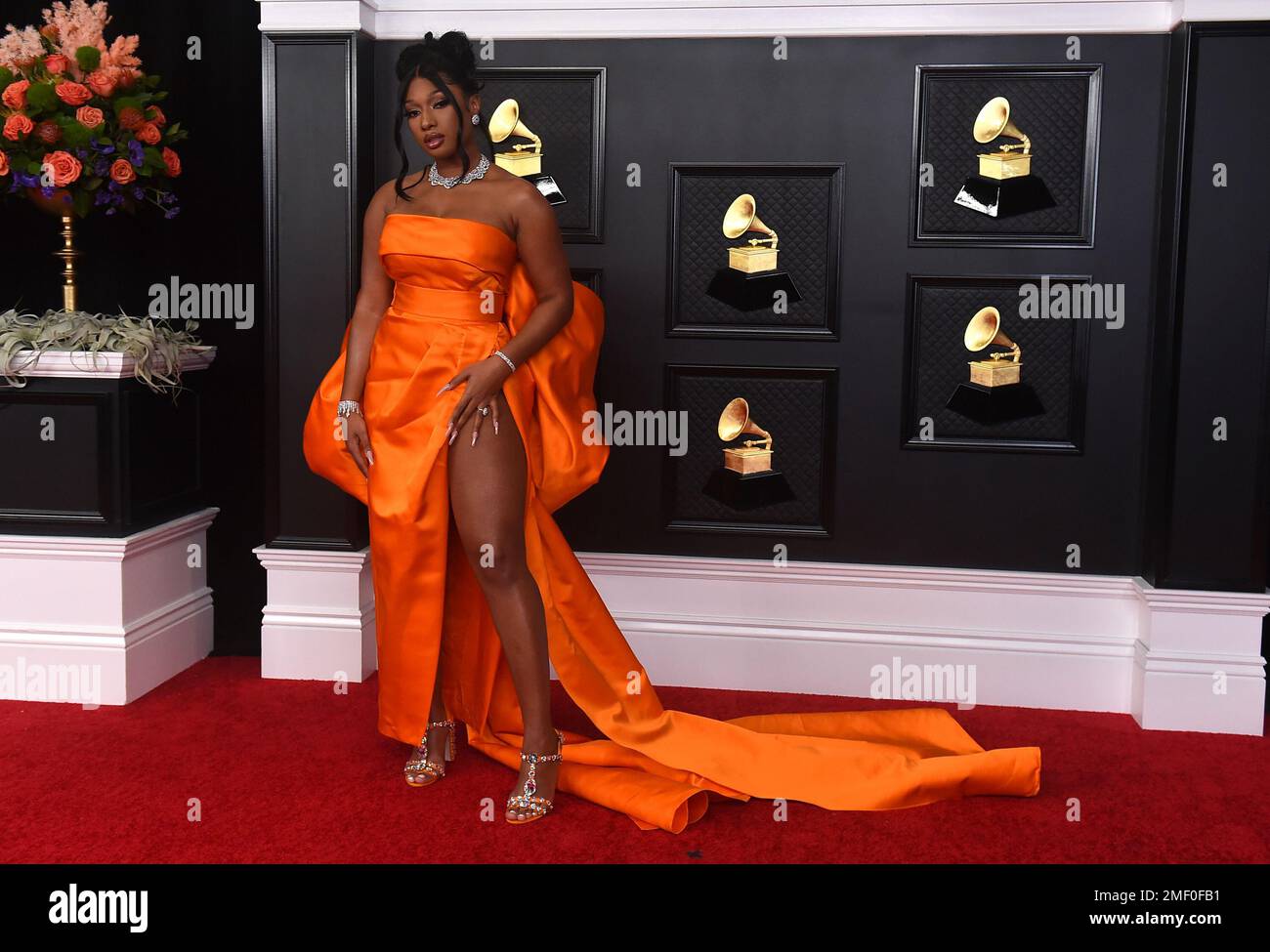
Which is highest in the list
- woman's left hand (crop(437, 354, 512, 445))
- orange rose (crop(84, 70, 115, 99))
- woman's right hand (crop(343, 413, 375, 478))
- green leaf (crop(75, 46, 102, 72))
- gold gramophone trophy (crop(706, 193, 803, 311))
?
green leaf (crop(75, 46, 102, 72))

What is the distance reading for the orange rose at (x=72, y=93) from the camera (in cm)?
351

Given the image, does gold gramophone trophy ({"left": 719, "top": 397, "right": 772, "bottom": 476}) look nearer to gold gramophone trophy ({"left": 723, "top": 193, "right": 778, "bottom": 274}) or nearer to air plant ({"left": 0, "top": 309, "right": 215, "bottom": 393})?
gold gramophone trophy ({"left": 723, "top": 193, "right": 778, "bottom": 274})

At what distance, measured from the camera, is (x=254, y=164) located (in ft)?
13.3

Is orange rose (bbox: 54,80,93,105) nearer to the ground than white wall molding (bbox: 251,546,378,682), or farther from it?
farther from it

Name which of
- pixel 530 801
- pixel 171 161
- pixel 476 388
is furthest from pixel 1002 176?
pixel 171 161

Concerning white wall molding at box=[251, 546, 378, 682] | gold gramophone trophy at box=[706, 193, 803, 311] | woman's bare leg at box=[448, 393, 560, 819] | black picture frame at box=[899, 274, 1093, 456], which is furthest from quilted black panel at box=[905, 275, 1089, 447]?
white wall molding at box=[251, 546, 378, 682]

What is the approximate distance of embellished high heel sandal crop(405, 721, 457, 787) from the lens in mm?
3098

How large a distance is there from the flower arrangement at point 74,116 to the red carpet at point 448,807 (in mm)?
1546

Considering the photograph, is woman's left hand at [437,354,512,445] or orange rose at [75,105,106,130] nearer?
woman's left hand at [437,354,512,445]

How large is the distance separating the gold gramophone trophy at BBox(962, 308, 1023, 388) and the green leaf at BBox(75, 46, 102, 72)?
8.89 feet

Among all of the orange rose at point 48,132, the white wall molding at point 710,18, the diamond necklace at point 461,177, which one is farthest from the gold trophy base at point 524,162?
the orange rose at point 48,132

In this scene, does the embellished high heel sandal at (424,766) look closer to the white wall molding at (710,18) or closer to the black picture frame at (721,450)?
the black picture frame at (721,450)

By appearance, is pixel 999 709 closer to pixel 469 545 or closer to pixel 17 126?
pixel 469 545
